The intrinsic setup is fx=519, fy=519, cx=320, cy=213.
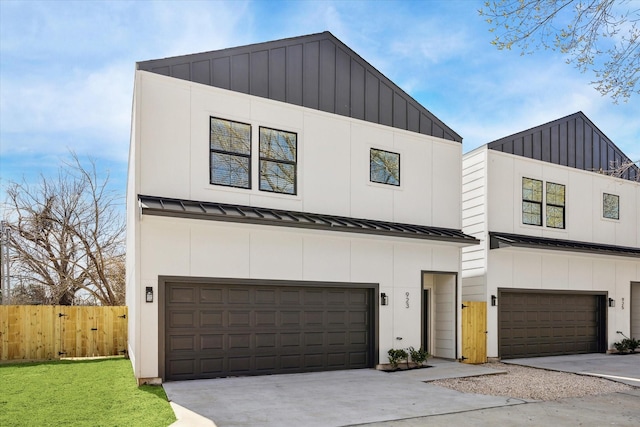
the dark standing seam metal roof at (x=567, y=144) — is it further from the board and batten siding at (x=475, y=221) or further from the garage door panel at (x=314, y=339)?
the garage door panel at (x=314, y=339)

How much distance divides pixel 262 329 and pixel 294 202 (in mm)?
2716

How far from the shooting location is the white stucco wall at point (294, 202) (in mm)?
9500

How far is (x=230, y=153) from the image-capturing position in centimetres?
1041

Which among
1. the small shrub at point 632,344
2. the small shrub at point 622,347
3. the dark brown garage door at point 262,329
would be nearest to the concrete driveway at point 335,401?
the dark brown garage door at point 262,329

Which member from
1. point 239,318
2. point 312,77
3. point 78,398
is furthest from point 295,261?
point 78,398

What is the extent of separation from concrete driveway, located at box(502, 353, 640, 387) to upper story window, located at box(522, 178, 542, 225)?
12.7ft

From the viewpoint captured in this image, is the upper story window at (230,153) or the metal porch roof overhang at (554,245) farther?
the metal porch roof overhang at (554,245)

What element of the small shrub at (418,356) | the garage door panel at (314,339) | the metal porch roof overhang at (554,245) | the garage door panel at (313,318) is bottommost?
the small shrub at (418,356)

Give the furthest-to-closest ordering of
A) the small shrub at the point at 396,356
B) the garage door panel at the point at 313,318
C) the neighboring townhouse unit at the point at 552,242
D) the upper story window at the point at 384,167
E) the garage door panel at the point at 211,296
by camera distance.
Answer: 1. the neighboring townhouse unit at the point at 552,242
2. the upper story window at the point at 384,167
3. the small shrub at the point at 396,356
4. the garage door panel at the point at 313,318
5. the garage door panel at the point at 211,296

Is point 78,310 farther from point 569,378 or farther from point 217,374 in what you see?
point 569,378

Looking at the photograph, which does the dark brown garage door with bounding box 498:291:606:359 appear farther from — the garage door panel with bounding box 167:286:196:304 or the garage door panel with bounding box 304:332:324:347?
the garage door panel with bounding box 167:286:196:304

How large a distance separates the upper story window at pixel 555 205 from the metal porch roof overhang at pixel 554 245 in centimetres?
57

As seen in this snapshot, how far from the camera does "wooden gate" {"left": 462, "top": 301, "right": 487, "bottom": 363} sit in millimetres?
13242

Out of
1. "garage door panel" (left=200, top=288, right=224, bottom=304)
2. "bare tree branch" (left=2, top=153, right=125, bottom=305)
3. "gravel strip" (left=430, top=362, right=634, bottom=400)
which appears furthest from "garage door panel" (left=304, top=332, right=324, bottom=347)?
"bare tree branch" (left=2, top=153, right=125, bottom=305)
